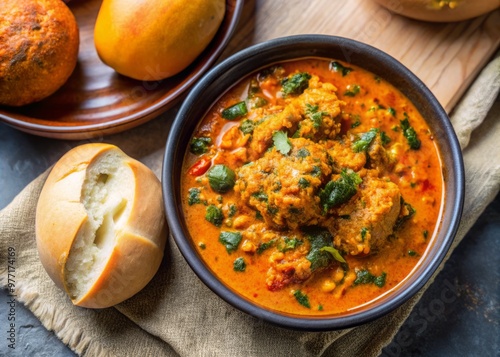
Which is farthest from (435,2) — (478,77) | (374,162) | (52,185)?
(52,185)

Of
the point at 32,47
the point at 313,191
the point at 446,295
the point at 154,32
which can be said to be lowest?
the point at 446,295

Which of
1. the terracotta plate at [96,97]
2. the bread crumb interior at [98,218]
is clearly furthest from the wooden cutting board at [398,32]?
the bread crumb interior at [98,218]

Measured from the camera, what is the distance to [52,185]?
3.78 metres

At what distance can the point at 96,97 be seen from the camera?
14.3 ft

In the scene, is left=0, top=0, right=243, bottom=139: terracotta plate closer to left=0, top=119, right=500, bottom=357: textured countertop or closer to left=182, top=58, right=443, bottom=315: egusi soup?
left=0, top=119, right=500, bottom=357: textured countertop

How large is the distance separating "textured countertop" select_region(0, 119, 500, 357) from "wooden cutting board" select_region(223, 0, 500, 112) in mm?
1258

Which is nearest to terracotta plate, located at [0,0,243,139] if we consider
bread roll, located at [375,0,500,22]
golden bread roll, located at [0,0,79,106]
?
golden bread roll, located at [0,0,79,106]

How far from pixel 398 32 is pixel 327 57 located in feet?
2.37

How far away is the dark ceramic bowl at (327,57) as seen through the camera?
3418 millimetres

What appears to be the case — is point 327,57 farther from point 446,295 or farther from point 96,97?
point 446,295

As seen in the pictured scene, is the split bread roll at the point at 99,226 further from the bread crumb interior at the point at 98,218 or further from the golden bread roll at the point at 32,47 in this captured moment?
the golden bread roll at the point at 32,47

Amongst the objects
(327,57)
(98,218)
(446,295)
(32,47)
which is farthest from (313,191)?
(32,47)

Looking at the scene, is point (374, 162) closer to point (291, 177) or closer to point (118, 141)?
point (291, 177)

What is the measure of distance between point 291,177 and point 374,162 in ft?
1.97
